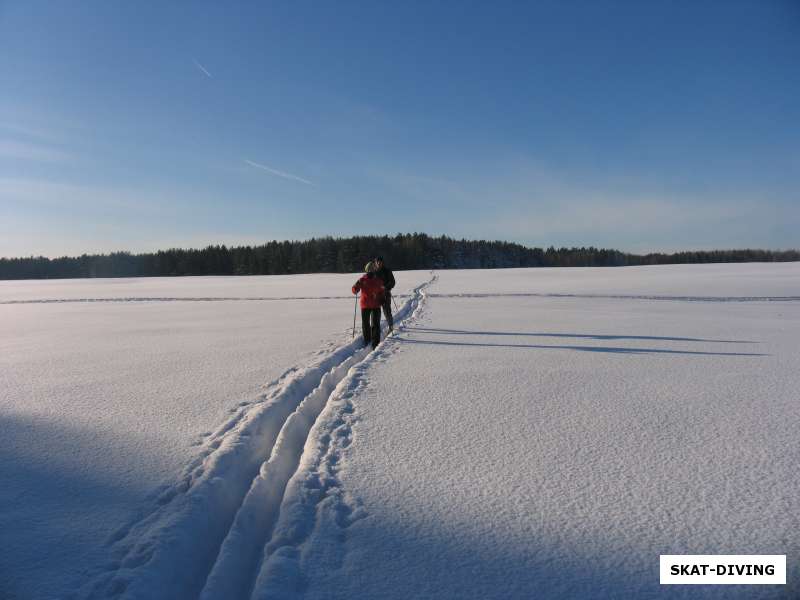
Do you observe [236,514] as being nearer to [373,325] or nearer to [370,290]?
[373,325]

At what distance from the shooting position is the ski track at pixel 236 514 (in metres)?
2.43

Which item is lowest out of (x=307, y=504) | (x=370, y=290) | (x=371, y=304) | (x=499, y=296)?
(x=307, y=504)

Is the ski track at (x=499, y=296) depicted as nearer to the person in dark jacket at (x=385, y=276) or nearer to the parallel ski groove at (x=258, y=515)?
the person in dark jacket at (x=385, y=276)

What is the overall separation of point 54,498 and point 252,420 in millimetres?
1706

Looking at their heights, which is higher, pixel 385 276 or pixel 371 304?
pixel 385 276

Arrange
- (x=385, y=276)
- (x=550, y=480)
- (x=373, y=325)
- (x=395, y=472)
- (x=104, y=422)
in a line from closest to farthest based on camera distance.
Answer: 1. (x=550, y=480)
2. (x=395, y=472)
3. (x=104, y=422)
4. (x=373, y=325)
5. (x=385, y=276)

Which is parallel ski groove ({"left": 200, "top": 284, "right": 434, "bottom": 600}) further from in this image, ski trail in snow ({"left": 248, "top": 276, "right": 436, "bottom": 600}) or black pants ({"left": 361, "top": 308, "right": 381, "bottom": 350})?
black pants ({"left": 361, "top": 308, "right": 381, "bottom": 350})

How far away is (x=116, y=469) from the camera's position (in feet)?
11.9

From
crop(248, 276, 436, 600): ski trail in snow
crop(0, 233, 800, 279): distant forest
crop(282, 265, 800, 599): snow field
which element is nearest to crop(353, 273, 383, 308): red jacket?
crop(282, 265, 800, 599): snow field

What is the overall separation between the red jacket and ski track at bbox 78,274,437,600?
4.14m

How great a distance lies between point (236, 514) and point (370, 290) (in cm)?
641

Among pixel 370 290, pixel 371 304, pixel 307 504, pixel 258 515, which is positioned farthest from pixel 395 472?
pixel 370 290

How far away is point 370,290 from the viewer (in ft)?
30.3

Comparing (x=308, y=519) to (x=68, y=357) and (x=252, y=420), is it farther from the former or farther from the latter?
(x=68, y=357)
